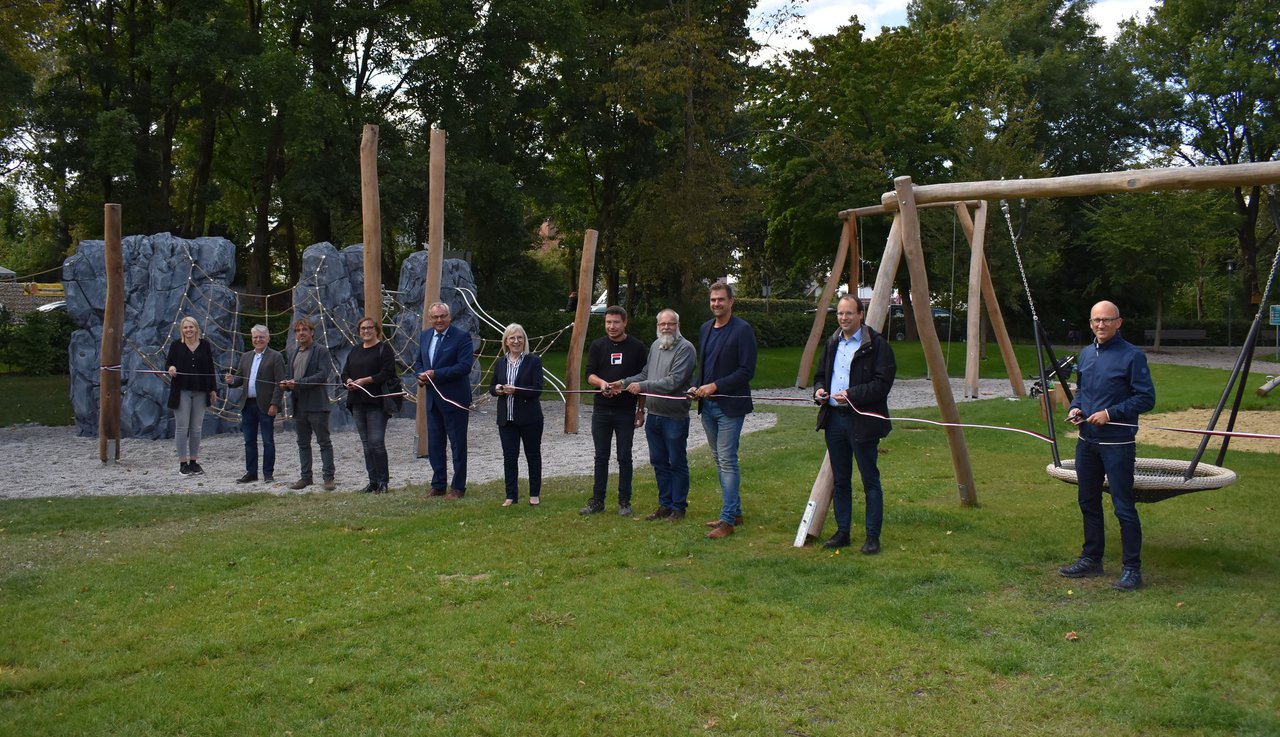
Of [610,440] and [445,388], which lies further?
[445,388]

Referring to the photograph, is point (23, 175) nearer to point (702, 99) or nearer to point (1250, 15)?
point (702, 99)

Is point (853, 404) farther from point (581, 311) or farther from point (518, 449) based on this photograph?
point (581, 311)

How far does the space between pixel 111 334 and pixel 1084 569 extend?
1098 cm

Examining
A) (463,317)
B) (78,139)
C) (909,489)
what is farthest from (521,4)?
(909,489)

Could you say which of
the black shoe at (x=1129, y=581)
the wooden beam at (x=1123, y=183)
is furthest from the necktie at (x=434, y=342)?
the black shoe at (x=1129, y=581)

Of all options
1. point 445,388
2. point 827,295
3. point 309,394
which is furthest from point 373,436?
point 827,295

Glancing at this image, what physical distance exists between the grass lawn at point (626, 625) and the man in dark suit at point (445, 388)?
890mm

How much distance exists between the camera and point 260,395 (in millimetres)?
10305

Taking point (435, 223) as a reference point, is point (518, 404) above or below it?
below

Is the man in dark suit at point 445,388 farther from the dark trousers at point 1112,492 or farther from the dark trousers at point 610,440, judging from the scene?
the dark trousers at point 1112,492

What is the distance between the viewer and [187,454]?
11492mm

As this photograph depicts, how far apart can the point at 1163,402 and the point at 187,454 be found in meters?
14.3

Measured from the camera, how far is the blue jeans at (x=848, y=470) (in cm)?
694

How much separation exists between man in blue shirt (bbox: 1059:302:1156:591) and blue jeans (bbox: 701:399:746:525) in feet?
7.75
